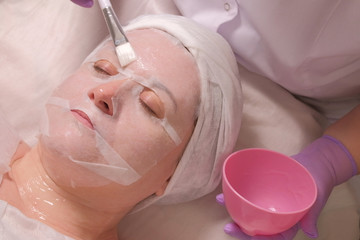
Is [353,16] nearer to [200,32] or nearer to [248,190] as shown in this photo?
[200,32]

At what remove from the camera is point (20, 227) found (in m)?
1.06

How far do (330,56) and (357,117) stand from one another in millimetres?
240

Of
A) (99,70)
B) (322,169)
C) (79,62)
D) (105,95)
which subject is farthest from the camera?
(79,62)

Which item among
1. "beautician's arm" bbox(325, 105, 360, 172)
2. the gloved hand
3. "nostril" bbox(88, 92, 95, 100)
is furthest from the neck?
"beautician's arm" bbox(325, 105, 360, 172)

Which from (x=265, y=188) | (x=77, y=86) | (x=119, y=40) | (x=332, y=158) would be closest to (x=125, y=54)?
(x=119, y=40)

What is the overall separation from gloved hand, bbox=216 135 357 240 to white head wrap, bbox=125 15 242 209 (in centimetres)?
14

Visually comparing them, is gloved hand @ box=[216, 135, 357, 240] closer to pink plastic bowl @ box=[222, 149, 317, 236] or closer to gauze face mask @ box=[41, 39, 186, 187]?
pink plastic bowl @ box=[222, 149, 317, 236]

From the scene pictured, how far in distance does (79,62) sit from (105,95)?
515 mm

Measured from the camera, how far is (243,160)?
1.24 metres

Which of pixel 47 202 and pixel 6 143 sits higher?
pixel 6 143

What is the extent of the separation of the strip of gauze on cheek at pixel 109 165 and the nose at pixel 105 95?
0.07m

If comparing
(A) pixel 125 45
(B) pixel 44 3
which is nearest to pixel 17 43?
(B) pixel 44 3

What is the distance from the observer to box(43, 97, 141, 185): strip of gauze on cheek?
103cm

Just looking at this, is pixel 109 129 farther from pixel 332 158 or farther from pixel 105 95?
pixel 332 158
